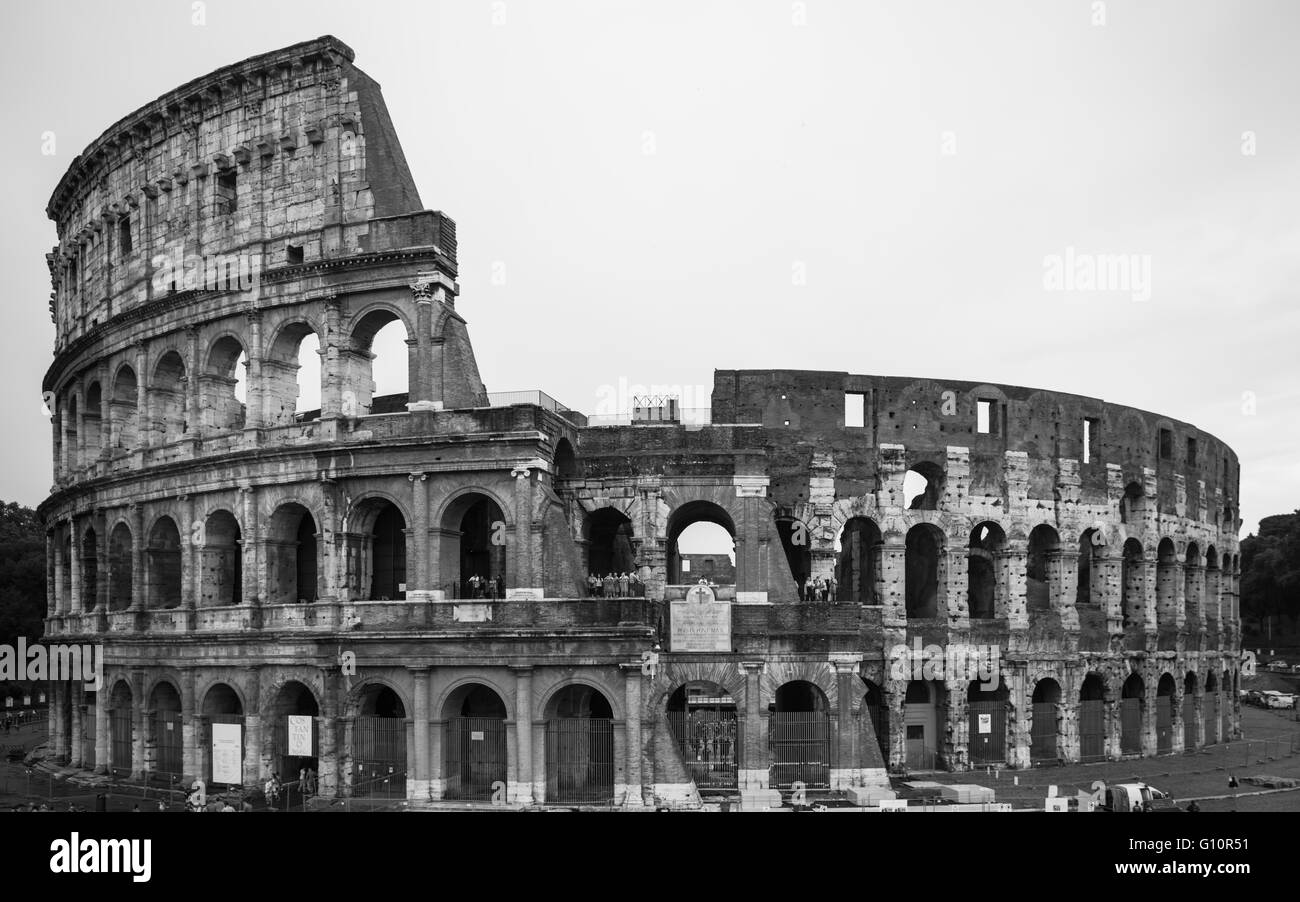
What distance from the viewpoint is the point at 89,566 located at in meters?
34.3

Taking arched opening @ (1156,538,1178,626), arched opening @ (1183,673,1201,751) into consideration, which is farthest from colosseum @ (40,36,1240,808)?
arched opening @ (1156,538,1178,626)

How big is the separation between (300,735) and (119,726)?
783 centimetres

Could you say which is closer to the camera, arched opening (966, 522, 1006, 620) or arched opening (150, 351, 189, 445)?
arched opening (150, 351, 189, 445)

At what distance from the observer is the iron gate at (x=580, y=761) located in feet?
83.6

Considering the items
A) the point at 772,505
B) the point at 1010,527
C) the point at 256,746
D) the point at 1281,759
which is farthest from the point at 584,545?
the point at 1281,759

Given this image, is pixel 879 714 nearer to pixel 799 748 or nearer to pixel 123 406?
pixel 799 748

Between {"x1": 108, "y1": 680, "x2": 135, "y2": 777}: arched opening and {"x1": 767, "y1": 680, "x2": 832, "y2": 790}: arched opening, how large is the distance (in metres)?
17.4

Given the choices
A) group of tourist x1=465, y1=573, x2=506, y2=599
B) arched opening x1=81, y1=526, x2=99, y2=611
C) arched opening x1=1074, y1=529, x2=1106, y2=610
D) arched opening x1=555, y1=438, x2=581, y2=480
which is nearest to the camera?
group of tourist x1=465, y1=573, x2=506, y2=599

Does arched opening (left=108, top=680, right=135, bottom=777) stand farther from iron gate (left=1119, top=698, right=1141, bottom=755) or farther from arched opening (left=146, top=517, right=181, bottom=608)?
iron gate (left=1119, top=698, right=1141, bottom=755)

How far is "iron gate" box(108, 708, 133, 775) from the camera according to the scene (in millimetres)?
31047

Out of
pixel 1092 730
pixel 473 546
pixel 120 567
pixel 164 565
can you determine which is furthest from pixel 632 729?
pixel 1092 730

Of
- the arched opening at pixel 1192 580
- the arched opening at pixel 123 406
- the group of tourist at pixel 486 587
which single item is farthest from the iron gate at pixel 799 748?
the arched opening at pixel 123 406

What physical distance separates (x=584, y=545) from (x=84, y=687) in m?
15.2

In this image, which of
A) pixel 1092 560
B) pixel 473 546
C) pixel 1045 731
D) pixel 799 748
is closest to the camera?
pixel 799 748
